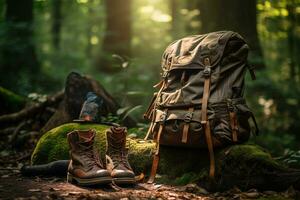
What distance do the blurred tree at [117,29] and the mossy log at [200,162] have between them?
7156 mm

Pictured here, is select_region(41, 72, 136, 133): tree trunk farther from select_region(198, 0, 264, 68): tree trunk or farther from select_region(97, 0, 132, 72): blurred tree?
select_region(97, 0, 132, 72): blurred tree

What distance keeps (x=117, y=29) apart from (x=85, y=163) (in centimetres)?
887

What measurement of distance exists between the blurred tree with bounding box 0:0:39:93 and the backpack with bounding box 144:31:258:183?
640 cm

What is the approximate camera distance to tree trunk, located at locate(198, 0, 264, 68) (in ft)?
23.7

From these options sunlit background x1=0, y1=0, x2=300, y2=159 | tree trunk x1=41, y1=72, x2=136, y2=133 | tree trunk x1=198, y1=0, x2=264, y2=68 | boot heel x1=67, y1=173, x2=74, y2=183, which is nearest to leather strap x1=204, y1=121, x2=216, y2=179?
boot heel x1=67, y1=173, x2=74, y2=183

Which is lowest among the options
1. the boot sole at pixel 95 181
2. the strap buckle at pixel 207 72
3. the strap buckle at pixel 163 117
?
the boot sole at pixel 95 181

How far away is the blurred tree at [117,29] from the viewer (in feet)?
40.1

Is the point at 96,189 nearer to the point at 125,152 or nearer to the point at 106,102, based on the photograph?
the point at 125,152

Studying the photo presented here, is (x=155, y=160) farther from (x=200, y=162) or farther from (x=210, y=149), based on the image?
(x=210, y=149)

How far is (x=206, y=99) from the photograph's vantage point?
4.25 meters

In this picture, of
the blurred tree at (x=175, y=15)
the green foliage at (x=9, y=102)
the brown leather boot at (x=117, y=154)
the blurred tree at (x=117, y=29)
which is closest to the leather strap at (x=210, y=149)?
the brown leather boot at (x=117, y=154)

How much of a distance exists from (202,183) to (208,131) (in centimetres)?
54

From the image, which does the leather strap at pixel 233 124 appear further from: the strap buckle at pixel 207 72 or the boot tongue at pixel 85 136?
the boot tongue at pixel 85 136

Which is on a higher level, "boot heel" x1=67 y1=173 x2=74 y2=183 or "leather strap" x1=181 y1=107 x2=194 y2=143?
"leather strap" x1=181 y1=107 x2=194 y2=143
